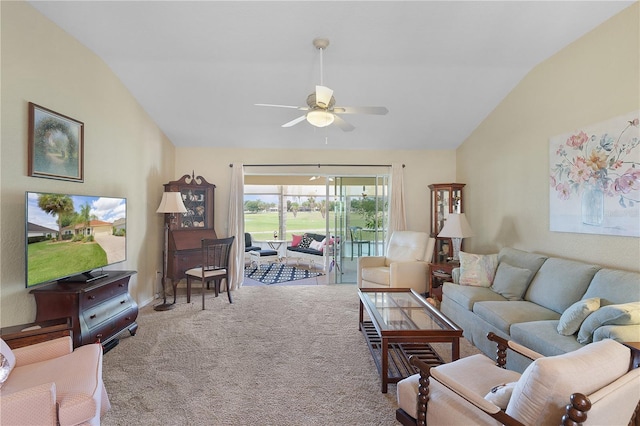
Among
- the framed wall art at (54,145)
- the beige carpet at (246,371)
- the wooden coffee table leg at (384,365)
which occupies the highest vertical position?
the framed wall art at (54,145)

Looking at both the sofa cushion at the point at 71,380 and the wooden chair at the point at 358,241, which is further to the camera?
the wooden chair at the point at 358,241

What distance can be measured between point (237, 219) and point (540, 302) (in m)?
4.24

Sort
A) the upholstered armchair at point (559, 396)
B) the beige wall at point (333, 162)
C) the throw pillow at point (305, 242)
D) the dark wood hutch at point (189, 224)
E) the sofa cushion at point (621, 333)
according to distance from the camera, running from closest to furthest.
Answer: the upholstered armchair at point (559, 396) < the sofa cushion at point (621, 333) < the dark wood hutch at point (189, 224) < the beige wall at point (333, 162) < the throw pillow at point (305, 242)

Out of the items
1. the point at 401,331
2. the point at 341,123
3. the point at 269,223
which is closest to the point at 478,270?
the point at 401,331

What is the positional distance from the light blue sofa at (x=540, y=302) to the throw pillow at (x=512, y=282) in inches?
0.6

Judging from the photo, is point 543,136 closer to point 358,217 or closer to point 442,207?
point 442,207

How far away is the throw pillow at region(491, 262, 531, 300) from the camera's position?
2.93 m

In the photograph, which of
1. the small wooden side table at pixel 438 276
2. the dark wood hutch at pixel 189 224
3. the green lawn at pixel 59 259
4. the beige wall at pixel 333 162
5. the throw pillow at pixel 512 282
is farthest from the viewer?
the beige wall at pixel 333 162

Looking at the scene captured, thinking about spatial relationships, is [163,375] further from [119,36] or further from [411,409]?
[119,36]

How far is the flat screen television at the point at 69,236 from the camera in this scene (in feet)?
7.38

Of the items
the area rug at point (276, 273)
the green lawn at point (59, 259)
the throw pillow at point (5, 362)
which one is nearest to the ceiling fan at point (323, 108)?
the green lawn at point (59, 259)

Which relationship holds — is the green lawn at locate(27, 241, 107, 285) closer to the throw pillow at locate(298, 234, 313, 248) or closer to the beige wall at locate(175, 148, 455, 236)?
the beige wall at locate(175, 148, 455, 236)

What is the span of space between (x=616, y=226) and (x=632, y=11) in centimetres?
171

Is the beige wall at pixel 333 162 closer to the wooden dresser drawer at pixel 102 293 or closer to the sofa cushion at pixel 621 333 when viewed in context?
the wooden dresser drawer at pixel 102 293
